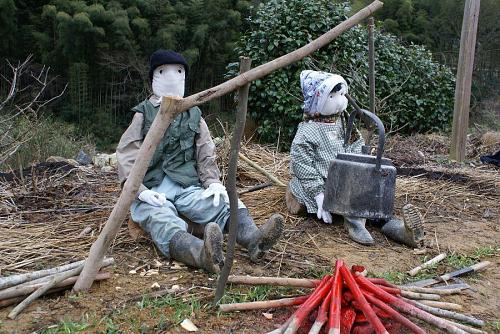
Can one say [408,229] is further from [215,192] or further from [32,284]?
[32,284]

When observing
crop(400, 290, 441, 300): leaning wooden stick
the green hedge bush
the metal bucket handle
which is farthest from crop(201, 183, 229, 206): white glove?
Result: the green hedge bush

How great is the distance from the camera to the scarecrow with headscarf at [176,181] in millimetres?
2888

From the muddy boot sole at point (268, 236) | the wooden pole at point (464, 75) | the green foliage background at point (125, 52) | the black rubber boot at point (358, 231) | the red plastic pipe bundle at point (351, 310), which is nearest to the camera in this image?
the red plastic pipe bundle at point (351, 310)

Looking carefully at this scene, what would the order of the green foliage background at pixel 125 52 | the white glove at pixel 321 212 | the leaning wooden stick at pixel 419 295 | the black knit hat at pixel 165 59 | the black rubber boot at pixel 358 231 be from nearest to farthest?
1. the leaning wooden stick at pixel 419 295
2. the black knit hat at pixel 165 59
3. the black rubber boot at pixel 358 231
4. the white glove at pixel 321 212
5. the green foliage background at pixel 125 52

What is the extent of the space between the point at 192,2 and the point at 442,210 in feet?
32.6

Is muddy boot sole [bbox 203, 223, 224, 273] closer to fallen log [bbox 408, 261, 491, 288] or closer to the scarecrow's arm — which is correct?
fallen log [bbox 408, 261, 491, 288]

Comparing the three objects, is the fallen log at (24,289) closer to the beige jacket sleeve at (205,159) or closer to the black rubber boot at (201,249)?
the black rubber boot at (201,249)

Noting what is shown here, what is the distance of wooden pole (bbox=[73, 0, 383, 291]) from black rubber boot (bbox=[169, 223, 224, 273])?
1.40 ft

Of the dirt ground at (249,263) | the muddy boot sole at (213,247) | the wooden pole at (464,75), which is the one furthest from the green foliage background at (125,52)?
the muddy boot sole at (213,247)

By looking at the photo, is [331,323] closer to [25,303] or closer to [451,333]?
[451,333]

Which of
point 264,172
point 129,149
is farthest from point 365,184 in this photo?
point 264,172

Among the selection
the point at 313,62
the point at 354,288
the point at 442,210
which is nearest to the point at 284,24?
the point at 313,62

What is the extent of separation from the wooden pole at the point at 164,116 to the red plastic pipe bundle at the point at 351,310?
836mm

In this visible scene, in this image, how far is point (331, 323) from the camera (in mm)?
1966
